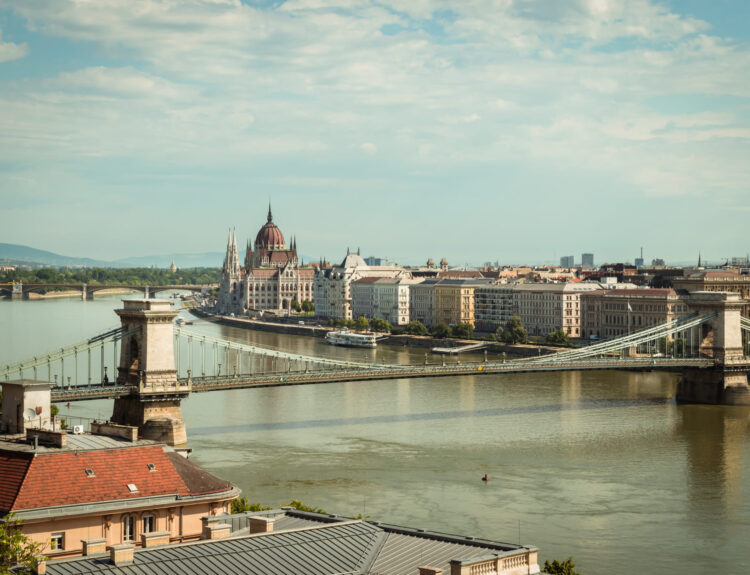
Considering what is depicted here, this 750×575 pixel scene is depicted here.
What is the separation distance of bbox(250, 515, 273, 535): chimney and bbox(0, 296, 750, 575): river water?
8.21 m

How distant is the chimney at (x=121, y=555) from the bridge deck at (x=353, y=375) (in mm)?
18429

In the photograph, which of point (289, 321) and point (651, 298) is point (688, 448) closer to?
point (651, 298)

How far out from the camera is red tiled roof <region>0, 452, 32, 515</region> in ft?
51.1

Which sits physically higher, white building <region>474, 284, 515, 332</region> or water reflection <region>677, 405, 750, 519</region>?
white building <region>474, 284, 515, 332</region>

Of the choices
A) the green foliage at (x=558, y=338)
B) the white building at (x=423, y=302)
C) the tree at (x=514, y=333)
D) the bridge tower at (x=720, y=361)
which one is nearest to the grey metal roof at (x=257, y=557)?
the bridge tower at (x=720, y=361)

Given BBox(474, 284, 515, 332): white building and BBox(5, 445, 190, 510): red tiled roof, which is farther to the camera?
BBox(474, 284, 515, 332): white building

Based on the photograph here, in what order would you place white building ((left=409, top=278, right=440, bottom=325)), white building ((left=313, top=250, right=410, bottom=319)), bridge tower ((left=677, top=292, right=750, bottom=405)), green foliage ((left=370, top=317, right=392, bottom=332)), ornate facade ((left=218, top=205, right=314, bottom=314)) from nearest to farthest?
1. bridge tower ((left=677, top=292, right=750, bottom=405))
2. green foliage ((left=370, top=317, right=392, bottom=332))
3. white building ((left=409, top=278, right=440, bottom=325))
4. white building ((left=313, top=250, right=410, bottom=319))
5. ornate facade ((left=218, top=205, right=314, bottom=314))

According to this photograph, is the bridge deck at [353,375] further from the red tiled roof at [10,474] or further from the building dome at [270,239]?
the building dome at [270,239]

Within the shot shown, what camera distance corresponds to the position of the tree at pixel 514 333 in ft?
244

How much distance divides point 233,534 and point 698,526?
42.8ft

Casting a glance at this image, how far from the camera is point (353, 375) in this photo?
39.9m

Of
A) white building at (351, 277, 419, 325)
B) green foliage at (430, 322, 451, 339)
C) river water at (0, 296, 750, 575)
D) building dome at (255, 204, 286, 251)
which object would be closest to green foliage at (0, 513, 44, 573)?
river water at (0, 296, 750, 575)

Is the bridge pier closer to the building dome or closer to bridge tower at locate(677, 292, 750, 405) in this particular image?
the building dome

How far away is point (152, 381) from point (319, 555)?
66.0 ft
